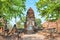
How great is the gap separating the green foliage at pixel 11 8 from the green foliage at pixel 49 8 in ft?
10.4

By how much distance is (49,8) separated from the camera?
3309 centimetres

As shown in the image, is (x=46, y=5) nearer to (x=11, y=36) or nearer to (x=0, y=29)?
(x=0, y=29)

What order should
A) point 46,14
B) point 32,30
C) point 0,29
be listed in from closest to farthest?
point 0,29 → point 46,14 → point 32,30

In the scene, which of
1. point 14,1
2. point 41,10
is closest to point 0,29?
point 14,1

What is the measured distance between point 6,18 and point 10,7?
6.20 feet

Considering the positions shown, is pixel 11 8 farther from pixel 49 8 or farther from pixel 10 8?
pixel 49 8

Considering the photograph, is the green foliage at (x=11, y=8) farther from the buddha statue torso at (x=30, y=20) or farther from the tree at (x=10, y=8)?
the buddha statue torso at (x=30, y=20)

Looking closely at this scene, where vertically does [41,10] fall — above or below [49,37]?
above

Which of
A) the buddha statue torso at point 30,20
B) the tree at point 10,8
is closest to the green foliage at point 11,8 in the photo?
the tree at point 10,8

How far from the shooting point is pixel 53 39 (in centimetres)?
2434

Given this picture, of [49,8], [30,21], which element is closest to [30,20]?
[30,21]

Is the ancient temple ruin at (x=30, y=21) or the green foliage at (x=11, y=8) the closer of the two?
the green foliage at (x=11, y=8)

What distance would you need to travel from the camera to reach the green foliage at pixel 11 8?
28.9 m

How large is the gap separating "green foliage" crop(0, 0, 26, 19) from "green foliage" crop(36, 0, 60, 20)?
3.17m
